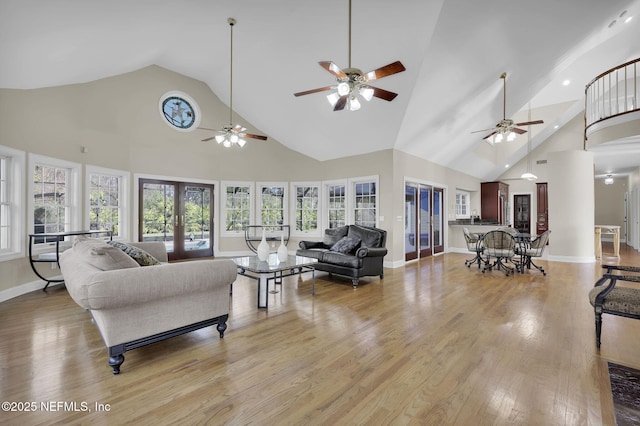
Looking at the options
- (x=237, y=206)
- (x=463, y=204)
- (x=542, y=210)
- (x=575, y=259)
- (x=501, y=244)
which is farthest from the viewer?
(x=542, y=210)

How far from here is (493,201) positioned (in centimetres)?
1070

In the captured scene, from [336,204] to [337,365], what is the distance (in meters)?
5.57

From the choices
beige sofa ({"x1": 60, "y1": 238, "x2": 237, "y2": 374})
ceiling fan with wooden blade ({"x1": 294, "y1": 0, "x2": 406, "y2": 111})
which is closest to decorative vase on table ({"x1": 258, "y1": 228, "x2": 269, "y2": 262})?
beige sofa ({"x1": 60, "y1": 238, "x2": 237, "y2": 374})

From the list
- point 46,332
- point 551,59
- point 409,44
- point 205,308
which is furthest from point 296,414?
point 551,59

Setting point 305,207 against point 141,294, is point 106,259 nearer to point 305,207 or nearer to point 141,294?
point 141,294

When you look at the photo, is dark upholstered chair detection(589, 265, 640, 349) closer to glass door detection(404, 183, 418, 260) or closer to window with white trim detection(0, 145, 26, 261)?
glass door detection(404, 183, 418, 260)

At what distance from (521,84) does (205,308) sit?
291 inches

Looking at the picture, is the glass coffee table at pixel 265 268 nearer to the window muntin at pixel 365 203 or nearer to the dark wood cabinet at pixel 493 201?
the window muntin at pixel 365 203

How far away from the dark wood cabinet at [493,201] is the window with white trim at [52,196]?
12.0 m

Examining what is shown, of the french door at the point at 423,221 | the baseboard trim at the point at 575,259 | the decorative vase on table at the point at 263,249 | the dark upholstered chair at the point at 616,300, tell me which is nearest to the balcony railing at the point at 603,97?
the baseboard trim at the point at 575,259

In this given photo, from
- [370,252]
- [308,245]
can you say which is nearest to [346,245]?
[370,252]

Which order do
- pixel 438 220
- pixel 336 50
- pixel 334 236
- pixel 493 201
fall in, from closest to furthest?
pixel 336 50
pixel 334 236
pixel 438 220
pixel 493 201

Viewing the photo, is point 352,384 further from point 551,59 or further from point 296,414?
point 551,59

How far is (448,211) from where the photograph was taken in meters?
8.71
